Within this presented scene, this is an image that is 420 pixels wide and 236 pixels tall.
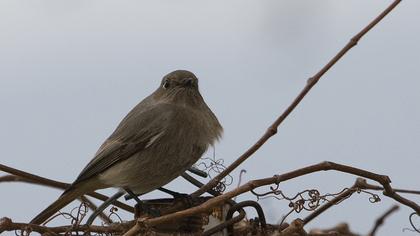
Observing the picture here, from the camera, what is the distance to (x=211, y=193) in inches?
151

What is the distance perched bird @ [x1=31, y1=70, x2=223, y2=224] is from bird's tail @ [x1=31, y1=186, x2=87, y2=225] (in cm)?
4

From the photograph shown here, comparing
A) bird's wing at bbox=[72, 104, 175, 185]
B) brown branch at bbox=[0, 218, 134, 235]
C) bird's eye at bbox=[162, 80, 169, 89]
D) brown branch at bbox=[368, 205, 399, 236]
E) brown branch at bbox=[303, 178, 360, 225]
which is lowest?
brown branch at bbox=[368, 205, 399, 236]

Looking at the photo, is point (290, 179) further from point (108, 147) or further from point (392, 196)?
point (108, 147)

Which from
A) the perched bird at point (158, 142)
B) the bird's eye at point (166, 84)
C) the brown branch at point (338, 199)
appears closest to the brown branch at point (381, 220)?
the brown branch at point (338, 199)

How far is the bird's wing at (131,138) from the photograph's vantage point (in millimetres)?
5660

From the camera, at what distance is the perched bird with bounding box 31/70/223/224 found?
5352mm

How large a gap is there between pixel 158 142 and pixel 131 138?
34 cm

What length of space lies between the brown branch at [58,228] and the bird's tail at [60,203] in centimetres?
102

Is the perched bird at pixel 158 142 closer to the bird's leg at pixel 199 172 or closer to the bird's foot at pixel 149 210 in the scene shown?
the bird's leg at pixel 199 172

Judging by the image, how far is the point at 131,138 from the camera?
5.82 m

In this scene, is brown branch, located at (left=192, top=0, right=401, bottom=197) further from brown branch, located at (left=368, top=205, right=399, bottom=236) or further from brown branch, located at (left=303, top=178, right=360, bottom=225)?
brown branch, located at (left=368, top=205, right=399, bottom=236)

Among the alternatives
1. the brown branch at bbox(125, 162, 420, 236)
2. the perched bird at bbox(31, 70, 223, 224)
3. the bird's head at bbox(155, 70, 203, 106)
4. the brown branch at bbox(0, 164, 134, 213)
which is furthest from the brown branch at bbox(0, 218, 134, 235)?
the bird's head at bbox(155, 70, 203, 106)

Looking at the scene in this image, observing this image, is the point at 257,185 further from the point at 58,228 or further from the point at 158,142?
the point at 158,142

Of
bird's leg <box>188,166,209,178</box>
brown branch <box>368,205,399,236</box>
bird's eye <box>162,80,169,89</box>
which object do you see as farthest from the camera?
bird's eye <box>162,80,169,89</box>
